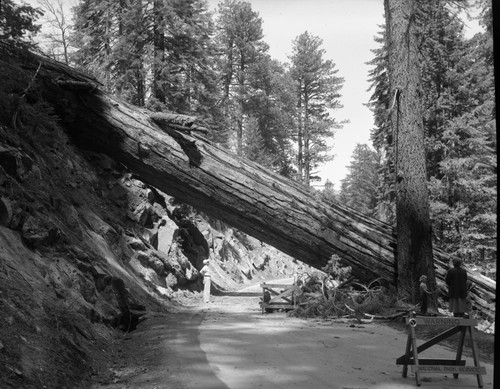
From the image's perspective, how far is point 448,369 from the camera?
16.4ft

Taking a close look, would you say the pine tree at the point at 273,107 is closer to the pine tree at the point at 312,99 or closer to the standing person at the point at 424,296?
the pine tree at the point at 312,99

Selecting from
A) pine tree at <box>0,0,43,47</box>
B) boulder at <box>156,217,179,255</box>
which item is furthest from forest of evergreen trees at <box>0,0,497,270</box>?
boulder at <box>156,217,179,255</box>

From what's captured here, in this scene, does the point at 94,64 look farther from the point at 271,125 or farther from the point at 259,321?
the point at 259,321

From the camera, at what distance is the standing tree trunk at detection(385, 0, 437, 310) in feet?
35.6

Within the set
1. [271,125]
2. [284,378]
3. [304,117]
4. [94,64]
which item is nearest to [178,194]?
[284,378]

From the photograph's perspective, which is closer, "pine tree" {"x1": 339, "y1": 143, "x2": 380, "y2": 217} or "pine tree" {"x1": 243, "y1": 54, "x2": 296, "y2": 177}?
"pine tree" {"x1": 243, "y1": 54, "x2": 296, "y2": 177}

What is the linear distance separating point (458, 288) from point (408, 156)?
136 inches

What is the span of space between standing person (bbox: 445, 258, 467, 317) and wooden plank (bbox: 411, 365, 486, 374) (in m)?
5.25

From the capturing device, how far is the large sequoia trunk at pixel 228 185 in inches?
478

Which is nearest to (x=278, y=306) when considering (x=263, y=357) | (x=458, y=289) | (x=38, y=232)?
(x=458, y=289)

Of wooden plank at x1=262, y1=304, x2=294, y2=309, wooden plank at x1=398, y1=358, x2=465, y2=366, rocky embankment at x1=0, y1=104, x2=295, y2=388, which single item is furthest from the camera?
wooden plank at x1=262, y1=304, x2=294, y2=309

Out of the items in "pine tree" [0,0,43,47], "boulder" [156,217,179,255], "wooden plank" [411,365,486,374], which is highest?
"pine tree" [0,0,43,47]

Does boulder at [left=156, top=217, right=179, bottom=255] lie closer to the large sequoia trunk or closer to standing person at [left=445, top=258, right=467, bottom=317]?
the large sequoia trunk

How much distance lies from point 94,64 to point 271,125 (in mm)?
19158
